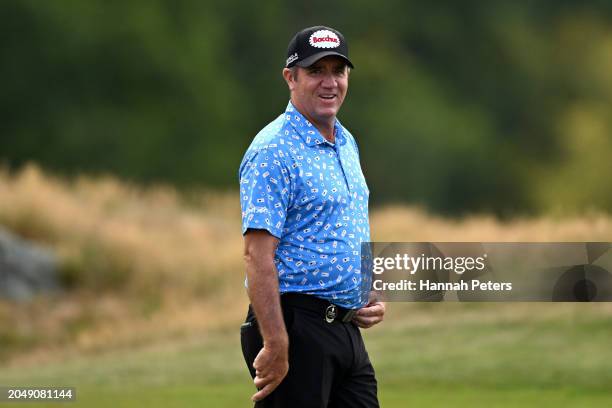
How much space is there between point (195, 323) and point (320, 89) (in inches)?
503

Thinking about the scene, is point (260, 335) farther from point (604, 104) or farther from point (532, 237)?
point (604, 104)

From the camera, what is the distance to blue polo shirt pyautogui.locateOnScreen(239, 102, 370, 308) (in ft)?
15.5

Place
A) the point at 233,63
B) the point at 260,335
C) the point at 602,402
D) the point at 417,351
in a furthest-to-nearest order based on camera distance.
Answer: the point at 233,63, the point at 417,351, the point at 602,402, the point at 260,335

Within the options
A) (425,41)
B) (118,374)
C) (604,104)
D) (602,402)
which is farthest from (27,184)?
(604,104)

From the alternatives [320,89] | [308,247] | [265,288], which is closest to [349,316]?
[308,247]

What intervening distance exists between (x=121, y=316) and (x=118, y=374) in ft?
15.1

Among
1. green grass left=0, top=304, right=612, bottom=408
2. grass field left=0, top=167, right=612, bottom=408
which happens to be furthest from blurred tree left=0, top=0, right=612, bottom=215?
green grass left=0, top=304, right=612, bottom=408

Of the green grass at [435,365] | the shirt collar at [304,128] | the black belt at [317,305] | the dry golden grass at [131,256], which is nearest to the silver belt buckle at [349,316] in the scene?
the black belt at [317,305]

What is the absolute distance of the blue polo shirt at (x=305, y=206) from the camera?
4.73m

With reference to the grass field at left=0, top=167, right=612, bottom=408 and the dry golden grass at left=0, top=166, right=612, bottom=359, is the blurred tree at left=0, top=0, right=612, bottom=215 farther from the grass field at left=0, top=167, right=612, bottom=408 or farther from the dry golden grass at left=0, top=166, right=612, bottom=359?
the dry golden grass at left=0, top=166, right=612, bottom=359

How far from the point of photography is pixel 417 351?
46.5 ft

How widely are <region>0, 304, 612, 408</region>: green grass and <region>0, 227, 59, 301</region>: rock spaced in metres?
2.01

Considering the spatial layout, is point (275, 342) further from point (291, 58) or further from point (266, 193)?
point (291, 58)

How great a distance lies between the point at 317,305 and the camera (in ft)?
16.1
